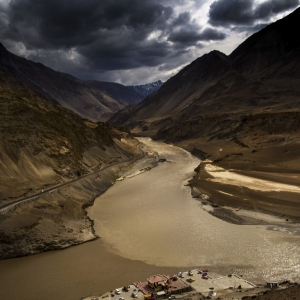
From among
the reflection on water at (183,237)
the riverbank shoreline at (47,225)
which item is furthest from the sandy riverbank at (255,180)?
the riverbank shoreline at (47,225)

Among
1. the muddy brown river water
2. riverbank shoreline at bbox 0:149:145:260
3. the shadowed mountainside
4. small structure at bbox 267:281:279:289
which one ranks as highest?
the shadowed mountainside

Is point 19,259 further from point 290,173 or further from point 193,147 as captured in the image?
point 193,147

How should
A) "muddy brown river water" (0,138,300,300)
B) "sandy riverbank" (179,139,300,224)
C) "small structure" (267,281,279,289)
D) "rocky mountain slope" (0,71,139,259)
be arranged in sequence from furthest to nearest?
"sandy riverbank" (179,139,300,224)
"rocky mountain slope" (0,71,139,259)
"muddy brown river water" (0,138,300,300)
"small structure" (267,281,279,289)

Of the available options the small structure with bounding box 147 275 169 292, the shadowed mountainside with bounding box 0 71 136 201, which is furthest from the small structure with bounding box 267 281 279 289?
the shadowed mountainside with bounding box 0 71 136 201

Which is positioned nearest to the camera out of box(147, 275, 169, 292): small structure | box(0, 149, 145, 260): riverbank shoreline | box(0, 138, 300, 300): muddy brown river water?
box(147, 275, 169, 292): small structure

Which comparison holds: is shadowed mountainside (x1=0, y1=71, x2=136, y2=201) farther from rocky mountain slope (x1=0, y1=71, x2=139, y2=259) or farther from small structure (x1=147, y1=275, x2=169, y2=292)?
small structure (x1=147, y1=275, x2=169, y2=292)

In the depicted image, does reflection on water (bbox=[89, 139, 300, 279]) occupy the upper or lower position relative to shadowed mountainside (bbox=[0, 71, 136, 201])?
lower

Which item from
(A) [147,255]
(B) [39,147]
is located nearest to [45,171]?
(B) [39,147]

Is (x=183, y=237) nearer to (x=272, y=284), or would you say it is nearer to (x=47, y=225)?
(x=272, y=284)
